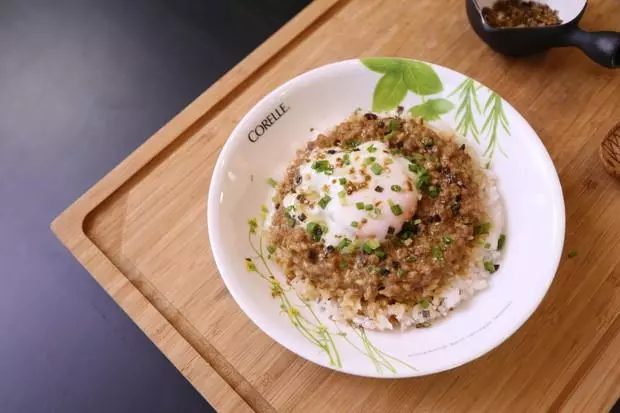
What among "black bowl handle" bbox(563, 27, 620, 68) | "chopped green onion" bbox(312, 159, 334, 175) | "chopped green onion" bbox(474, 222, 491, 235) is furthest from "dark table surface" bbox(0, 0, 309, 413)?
"black bowl handle" bbox(563, 27, 620, 68)

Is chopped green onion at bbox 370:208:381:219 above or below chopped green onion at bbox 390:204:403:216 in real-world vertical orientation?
above

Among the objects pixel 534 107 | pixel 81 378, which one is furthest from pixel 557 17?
pixel 81 378

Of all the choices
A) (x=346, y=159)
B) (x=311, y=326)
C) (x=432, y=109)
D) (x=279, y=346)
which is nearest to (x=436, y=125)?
(x=432, y=109)

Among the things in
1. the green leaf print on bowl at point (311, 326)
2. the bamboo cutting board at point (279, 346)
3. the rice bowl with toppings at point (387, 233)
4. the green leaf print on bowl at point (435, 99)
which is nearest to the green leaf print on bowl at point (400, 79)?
the green leaf print on bowl at point (435, 99)

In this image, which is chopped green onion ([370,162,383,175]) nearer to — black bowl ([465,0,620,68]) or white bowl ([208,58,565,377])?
white bowl ([208,58,565,377])

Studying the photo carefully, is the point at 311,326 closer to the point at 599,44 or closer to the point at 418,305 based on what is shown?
the point at 418,305

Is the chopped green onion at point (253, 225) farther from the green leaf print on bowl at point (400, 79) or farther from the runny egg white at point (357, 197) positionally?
the green leaf print on bowl at point (400, 79)
